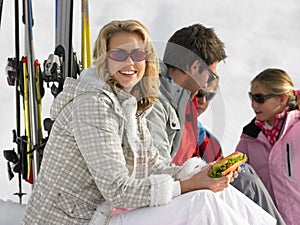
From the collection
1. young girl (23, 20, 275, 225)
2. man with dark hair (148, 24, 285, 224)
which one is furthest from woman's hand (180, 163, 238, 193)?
man with dark hair (148, 24, 285, 224)

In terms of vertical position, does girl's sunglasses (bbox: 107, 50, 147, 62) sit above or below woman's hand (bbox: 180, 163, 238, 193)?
above

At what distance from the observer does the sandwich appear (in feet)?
6.87

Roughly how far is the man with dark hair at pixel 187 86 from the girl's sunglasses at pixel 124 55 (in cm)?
37

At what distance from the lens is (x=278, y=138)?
124 inches

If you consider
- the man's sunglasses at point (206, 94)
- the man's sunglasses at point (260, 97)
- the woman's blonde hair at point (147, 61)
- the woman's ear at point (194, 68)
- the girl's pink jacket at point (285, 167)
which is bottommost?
the girl's pink jacket at point (285, 167)

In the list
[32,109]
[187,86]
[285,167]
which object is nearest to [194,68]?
[187,86]

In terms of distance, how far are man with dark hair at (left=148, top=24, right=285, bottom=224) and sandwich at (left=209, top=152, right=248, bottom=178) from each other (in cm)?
42

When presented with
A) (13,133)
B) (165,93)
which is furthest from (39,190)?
(13,133)

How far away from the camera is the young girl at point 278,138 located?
10.1 ft

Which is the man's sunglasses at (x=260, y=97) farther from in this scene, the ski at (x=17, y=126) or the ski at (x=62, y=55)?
the ski at (x=17, y=126)

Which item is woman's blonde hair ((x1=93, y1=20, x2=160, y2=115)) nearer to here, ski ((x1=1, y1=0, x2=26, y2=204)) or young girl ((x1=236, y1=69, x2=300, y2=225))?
young girl ((x1=236, y1=69, x2=300, y2=225))

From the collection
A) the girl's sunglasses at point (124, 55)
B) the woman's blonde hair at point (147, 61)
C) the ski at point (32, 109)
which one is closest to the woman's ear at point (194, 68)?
the woman's blonde hair at point (147, 61)

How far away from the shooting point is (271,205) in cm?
272

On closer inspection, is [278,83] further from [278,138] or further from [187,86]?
[187,86]
